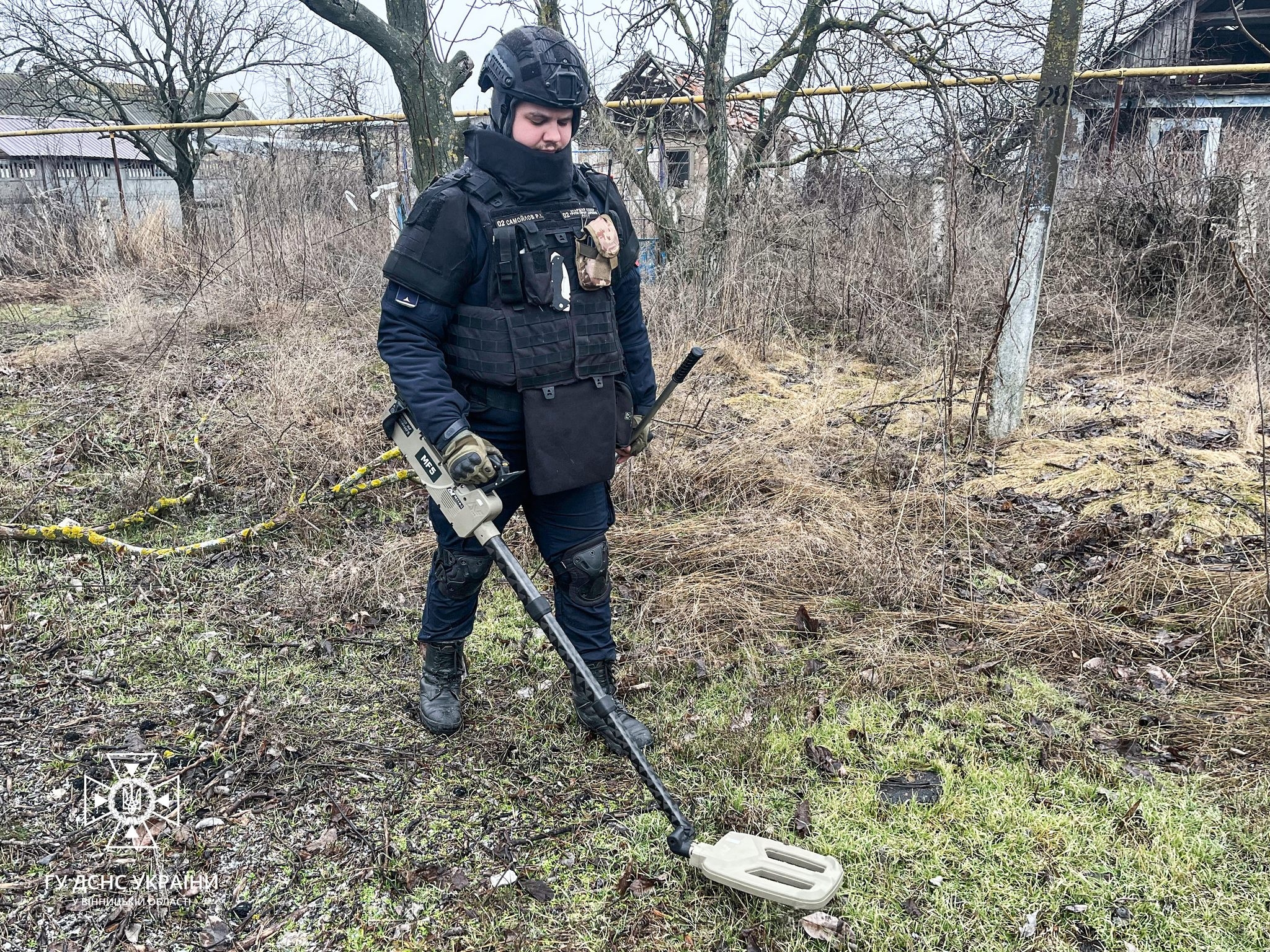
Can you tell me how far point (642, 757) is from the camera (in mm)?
2270

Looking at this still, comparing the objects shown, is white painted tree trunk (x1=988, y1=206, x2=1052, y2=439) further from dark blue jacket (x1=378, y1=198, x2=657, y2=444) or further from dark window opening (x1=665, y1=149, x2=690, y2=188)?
dark window opening (x1=665, y1=149, x2=690, y2=188)

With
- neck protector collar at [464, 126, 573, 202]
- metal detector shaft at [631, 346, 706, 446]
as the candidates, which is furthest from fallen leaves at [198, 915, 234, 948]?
neck protector collar at [464, 126, 573, 202]

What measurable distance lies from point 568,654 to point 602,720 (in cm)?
41

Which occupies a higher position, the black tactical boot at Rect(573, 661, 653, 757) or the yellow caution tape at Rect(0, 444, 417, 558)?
the yellow caution tape at Rect(0, 444, 417, 558)

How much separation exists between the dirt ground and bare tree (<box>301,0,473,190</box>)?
1.61 metres

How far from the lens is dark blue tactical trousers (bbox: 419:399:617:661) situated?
2.61m

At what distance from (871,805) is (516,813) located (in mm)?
1041

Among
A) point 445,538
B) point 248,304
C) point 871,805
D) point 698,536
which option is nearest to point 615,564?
point 698,536

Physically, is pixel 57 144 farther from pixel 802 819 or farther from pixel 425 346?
pixel 802 819

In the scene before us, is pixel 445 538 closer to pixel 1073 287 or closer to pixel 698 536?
pixel 698 536

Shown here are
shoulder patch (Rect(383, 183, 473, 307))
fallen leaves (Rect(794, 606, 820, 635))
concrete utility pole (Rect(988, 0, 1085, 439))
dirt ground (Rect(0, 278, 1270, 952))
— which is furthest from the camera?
concrete utility pole (Rect(988, 0, 1085, 439))

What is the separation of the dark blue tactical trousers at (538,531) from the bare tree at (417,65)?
2781 mm

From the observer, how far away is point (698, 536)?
402 cm

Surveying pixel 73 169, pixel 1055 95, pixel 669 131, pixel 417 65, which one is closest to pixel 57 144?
pixel 73 169
